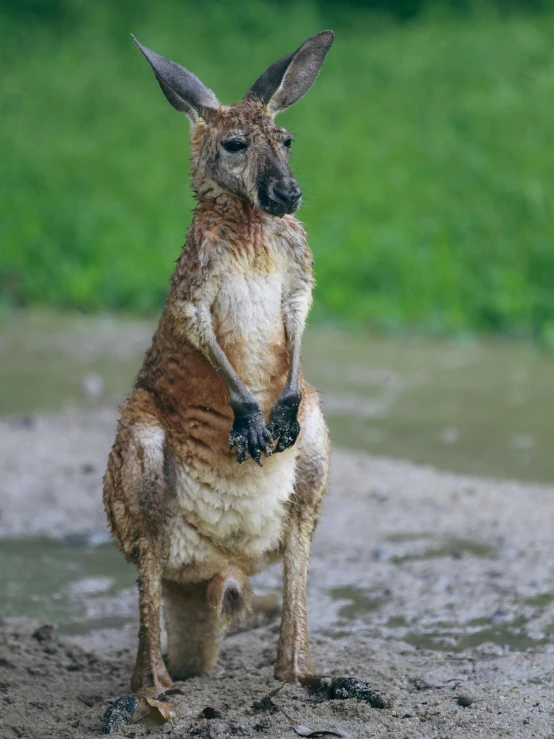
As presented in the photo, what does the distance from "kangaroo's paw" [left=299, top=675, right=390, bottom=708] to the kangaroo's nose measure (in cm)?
138

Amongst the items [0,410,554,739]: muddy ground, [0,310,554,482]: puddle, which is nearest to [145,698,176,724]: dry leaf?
[0,410,554,739]: muddy ground

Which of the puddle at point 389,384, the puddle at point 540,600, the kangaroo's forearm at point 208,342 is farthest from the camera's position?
the puddle at point 389,384

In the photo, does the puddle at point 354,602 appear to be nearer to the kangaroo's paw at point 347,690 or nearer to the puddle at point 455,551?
the puddle at point 455,551


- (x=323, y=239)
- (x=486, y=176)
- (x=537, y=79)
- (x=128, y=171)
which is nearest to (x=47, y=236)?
(x=128, y=171)

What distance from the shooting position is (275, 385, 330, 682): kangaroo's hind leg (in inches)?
154

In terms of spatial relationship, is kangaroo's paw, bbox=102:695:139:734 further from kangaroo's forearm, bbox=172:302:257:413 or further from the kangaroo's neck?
the kangaroo's neck

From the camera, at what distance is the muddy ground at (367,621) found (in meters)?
3.54

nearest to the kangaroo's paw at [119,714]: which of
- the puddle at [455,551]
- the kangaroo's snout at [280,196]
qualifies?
the kangaroo's snout at [280,196]

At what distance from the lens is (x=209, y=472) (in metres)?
3.86

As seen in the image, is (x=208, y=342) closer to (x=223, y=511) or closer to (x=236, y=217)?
(x=236, y=217)

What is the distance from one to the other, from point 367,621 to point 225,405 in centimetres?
127

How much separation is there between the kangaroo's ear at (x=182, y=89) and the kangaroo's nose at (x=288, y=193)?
1.33ft

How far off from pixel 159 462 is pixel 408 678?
1018 mm

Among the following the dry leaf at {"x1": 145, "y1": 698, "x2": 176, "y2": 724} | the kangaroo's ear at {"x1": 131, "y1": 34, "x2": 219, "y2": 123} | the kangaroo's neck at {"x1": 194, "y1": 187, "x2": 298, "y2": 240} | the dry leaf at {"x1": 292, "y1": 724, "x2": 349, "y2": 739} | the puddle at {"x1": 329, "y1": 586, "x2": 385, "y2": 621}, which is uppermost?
the kangaroo's ear at {"x1": 131, "y1": 34, "x2": 219, "y2": 123}
